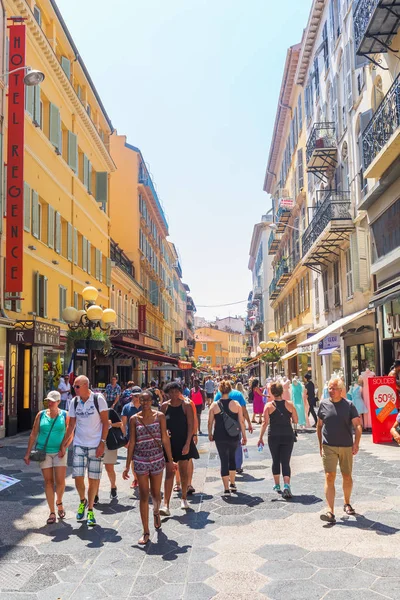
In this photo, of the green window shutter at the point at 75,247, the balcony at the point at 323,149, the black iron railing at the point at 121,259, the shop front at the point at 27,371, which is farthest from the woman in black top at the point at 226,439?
the black iron railing at the point at 121,259

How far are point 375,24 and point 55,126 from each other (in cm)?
1217

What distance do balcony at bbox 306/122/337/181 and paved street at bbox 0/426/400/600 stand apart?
17.6m

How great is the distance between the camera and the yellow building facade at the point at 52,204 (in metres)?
18.9

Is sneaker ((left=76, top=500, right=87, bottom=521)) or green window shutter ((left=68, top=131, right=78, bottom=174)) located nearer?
sneaker ((left=76, top=500, right=87, bottom=521))

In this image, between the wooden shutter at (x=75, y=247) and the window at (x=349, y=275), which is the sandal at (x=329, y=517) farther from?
the wooden shutter at (x=75, y=247)

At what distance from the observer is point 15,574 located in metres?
5.55

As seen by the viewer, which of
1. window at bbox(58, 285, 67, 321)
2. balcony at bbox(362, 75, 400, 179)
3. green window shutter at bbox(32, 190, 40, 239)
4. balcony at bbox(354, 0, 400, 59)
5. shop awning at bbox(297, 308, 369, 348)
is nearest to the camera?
balcony at bbox(362, 75, 400, 179)

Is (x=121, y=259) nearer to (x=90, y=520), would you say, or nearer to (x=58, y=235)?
(x=58, y=235)

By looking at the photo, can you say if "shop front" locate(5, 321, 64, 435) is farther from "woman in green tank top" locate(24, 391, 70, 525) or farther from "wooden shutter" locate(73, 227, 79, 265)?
"woman in green tank top" locate(24, 391, 70, 525)

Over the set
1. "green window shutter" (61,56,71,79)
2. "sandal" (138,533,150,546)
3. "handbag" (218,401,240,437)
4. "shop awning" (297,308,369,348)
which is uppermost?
"green window shutter" (61,56,71,79)

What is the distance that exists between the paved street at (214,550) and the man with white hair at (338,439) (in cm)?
39

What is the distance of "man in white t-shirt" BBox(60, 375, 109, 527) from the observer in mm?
7445

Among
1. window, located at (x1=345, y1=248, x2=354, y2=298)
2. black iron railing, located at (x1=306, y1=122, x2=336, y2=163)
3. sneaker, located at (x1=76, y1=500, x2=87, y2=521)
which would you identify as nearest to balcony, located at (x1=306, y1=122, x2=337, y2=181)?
black iron railing, located at (x1=306, y1=122, x2=336, y2=163)

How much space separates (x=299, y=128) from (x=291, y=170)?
406 cm
